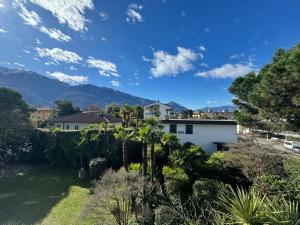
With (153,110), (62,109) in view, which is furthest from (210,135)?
(62,109)

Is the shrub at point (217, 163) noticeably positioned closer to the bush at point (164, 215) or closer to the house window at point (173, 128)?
the bush at point (164, 215)

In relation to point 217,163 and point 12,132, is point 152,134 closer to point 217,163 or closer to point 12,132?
point 217,163

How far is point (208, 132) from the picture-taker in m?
22.4

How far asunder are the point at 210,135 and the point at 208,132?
0.41 meters

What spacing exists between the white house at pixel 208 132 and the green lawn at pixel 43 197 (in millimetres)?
12292

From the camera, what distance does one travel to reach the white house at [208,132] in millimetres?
22047

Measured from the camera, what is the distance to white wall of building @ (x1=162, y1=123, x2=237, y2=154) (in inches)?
868

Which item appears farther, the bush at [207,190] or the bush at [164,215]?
the bush at [207,190]

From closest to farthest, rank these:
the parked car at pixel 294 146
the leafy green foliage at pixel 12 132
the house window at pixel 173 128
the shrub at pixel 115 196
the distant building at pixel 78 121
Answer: the shrub at pixel 115 196, the house window at pixel 173 128, the leafy green foliage at pixel 12 132, the parked car at pixel 294 146, the distant building at pixel 78 121

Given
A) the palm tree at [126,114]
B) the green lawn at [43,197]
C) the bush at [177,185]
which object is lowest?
the green lawn at [43,197]

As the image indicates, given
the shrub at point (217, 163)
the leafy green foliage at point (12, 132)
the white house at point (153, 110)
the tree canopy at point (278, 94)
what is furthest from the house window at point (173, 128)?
the white house at point (153, 110)

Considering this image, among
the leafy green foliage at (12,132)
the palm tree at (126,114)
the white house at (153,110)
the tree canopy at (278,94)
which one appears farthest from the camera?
the white house at (153,110)

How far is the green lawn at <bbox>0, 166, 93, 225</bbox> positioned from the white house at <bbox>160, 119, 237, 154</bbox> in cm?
1229

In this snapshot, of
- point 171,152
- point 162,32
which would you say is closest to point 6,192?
point 171,152
